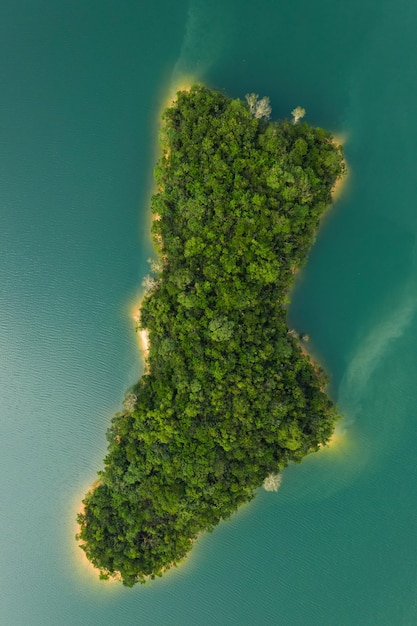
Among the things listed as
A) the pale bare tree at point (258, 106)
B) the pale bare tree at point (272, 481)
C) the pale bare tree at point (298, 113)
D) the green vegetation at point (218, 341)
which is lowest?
the pale bare tree at point (272, 481)

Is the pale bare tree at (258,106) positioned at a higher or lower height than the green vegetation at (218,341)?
higher

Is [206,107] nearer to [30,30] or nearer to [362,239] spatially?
[362,239]

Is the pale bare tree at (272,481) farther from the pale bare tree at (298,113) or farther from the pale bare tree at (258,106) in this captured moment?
the pale bare tree at (298,113)

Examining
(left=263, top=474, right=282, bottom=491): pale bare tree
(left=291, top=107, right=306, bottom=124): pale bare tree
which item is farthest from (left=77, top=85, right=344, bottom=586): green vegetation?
(left=291, top=107, right=306, bottom=124): pale bare tree

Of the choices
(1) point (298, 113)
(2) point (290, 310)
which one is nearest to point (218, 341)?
(2) point (290, 310)

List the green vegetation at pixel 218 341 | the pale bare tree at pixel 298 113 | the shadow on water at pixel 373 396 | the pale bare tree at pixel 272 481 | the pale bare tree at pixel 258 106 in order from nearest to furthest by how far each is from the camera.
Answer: the green vegetation at pixel 218 341 < the pale bare tree at pixel 272 481 < the pale bare tree at pixel 258 106 < the pale bare tree at pixel 298 113 < the shadow on water at pixel 373 396

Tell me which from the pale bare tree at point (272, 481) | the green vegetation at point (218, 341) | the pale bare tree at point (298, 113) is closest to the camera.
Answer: the green vegetation at point (218, 341)

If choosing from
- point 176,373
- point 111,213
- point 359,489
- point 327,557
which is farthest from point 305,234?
point 327,557

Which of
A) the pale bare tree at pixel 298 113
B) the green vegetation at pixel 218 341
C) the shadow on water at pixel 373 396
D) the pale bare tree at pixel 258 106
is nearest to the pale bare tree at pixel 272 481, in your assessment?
the green vegetation at pixel 218 341
